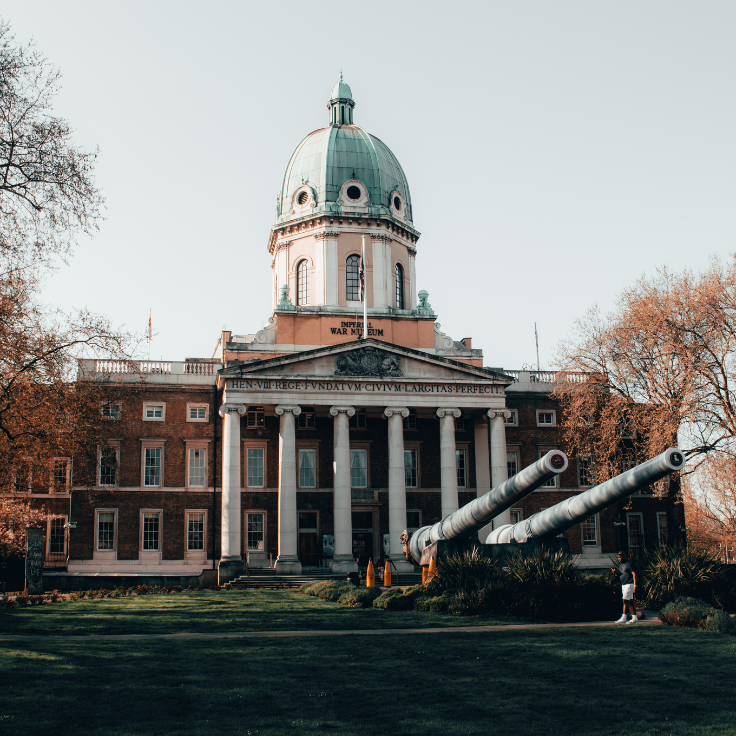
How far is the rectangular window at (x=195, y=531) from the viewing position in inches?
1916

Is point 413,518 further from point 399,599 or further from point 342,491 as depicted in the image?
point 399,599

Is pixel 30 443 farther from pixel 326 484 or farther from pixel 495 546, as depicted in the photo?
pixel 326 484

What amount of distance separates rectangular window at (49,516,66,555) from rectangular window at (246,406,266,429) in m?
11.4

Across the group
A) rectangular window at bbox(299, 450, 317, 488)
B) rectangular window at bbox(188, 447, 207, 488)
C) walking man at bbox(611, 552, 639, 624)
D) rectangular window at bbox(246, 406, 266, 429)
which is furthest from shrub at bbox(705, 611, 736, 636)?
rectangular window at bbox(188, 447, 207, 488)

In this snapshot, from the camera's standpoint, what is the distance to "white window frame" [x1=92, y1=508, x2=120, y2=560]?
156 ft

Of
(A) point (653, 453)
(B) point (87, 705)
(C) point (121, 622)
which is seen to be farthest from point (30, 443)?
(A) point (653, 453)

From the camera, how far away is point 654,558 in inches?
1010

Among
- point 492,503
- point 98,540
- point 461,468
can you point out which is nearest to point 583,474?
point 461,468

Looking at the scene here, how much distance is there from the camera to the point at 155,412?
163ft

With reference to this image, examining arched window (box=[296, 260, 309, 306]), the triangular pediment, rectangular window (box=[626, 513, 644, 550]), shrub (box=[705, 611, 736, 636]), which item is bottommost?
shrub (box=[705, 611, 736, 636])

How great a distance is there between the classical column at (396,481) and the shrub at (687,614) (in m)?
25.2

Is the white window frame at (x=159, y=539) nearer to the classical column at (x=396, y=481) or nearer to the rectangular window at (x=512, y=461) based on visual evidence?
the classical column at (x=396, y=481)

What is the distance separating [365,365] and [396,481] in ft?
21.1

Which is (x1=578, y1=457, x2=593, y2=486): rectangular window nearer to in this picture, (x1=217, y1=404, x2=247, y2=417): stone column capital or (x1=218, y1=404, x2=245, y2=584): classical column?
(x1=217, y1=404, x2=247, y2=417): stone column capital
